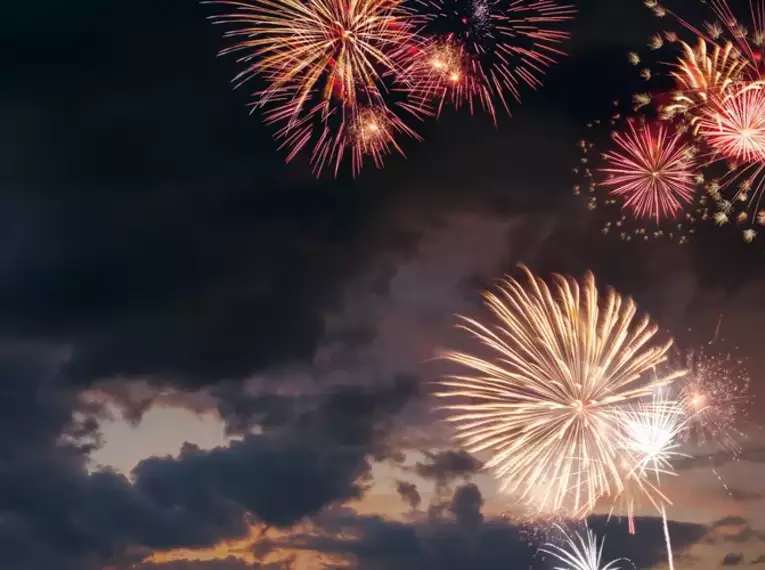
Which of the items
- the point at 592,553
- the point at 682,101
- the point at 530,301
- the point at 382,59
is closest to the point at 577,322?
the point at 530,301

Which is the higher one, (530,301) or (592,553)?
(530,301)

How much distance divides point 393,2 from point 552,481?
1759cm

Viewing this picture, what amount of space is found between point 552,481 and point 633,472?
14.5ft

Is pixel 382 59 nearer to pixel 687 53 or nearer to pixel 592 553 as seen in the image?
pixel 687 53

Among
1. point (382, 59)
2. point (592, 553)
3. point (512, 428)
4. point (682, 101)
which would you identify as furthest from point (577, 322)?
point (592, 553)

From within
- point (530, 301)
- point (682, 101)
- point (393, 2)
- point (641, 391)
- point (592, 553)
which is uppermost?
point (393, 2)

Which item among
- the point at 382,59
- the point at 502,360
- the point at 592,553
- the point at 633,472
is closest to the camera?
the point at 382,59

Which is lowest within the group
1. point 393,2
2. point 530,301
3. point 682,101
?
point 530,301

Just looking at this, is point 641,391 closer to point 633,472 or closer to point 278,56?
point 633,472

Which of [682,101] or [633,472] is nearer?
[682,101]

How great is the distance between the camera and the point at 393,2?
36594mm

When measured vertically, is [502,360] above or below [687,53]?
below

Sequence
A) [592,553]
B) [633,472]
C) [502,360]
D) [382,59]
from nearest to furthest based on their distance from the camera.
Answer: [382,59], [502,360], [633,472], [592,553]

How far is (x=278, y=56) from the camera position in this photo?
120 feet
